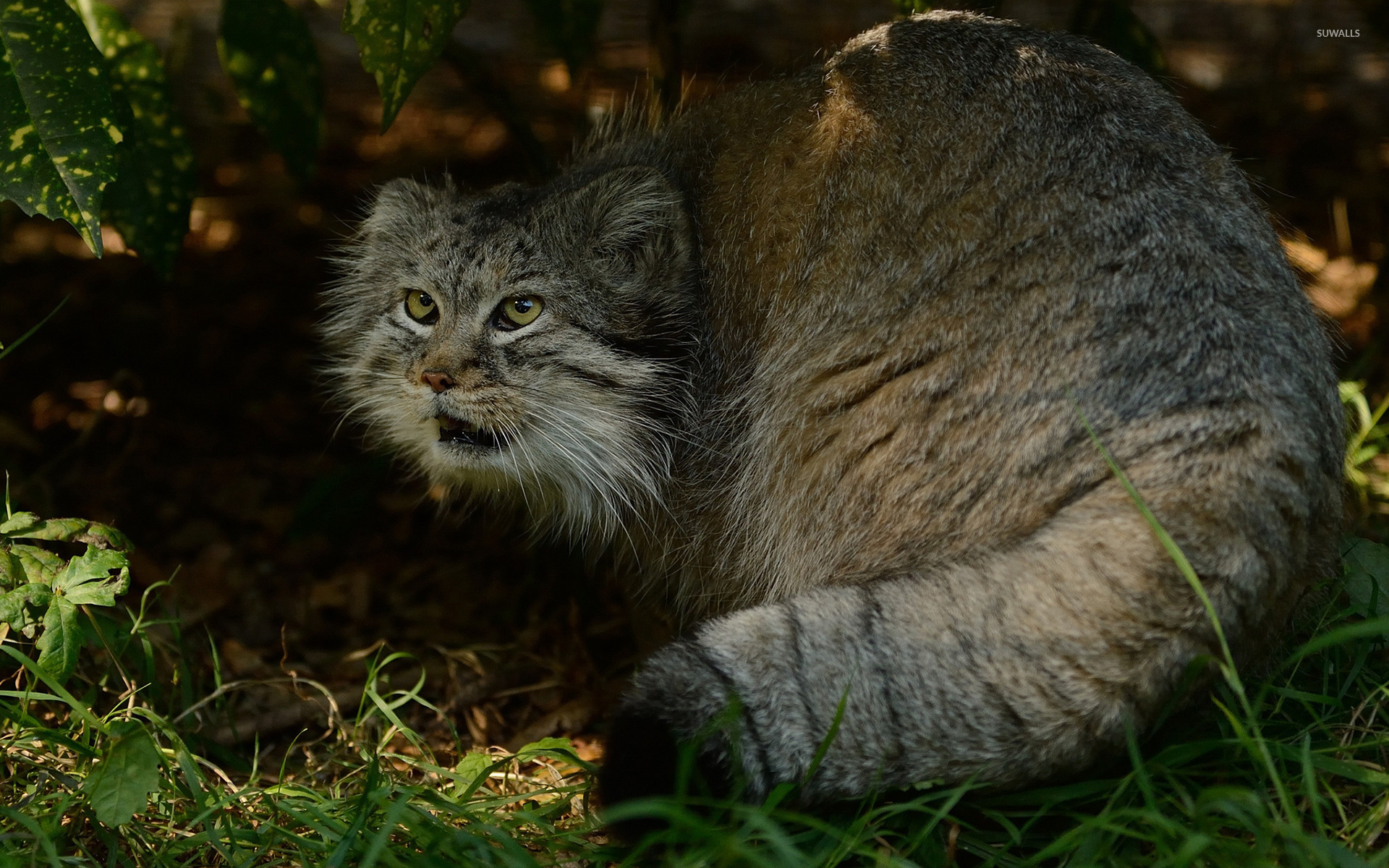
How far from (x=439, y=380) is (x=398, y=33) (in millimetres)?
1034

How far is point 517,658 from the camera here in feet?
15.3

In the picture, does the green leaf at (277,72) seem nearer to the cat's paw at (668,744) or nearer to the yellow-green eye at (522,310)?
the yellow-green eye at (522,310)

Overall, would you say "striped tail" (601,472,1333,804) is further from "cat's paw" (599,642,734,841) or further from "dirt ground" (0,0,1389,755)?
"dirt ground" (0,0,1389,755)

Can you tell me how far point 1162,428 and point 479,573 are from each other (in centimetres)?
333

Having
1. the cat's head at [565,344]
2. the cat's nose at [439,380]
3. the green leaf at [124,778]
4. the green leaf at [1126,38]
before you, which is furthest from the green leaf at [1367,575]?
the green leaf at [124,778]

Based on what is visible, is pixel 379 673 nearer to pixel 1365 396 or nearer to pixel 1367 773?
pixel 1367 773

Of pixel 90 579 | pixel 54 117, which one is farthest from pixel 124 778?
pixel 54 117

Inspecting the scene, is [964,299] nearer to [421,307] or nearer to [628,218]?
[628,218]

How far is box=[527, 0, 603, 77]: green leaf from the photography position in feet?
13.4

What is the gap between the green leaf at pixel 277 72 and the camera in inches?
160

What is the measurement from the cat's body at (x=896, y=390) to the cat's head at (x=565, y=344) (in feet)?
0.04

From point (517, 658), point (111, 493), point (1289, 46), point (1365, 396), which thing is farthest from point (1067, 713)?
point (1289, 46)

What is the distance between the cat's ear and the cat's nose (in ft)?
2.04

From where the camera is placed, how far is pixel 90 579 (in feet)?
10.2
